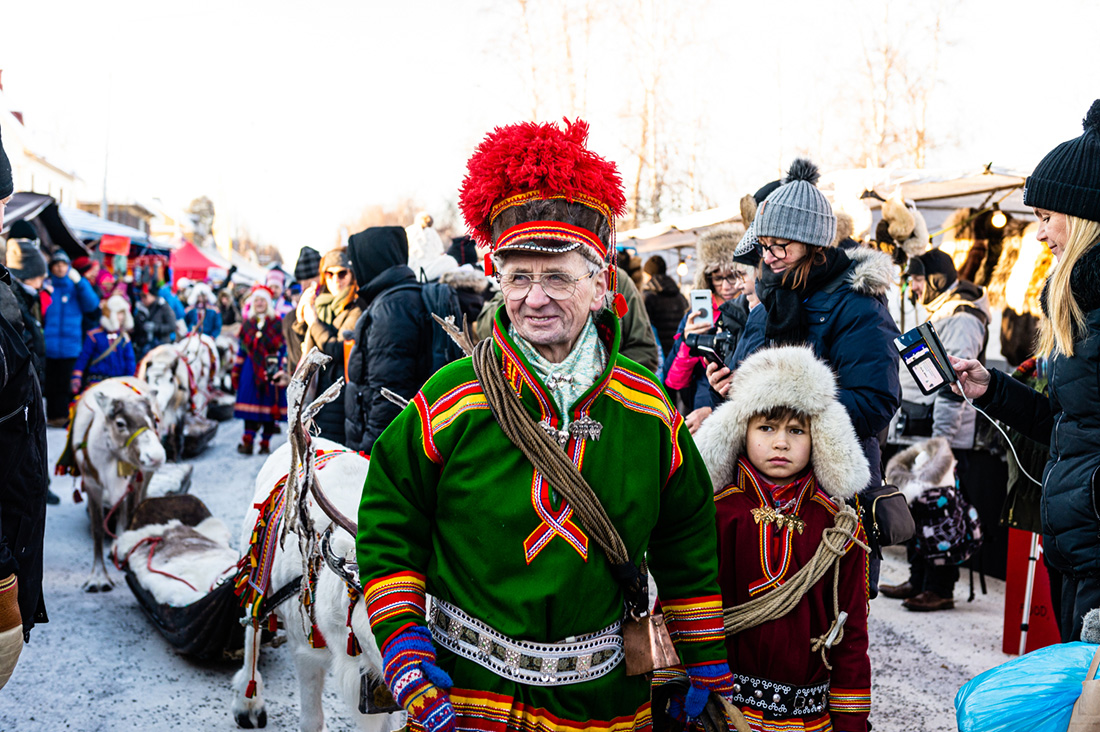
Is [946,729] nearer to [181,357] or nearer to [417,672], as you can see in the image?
[417,672]

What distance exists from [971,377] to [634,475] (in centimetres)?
142

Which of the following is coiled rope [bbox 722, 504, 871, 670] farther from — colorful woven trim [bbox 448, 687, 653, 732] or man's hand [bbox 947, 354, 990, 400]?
colorful woven trim [bbox 448, 687, 653, 732]

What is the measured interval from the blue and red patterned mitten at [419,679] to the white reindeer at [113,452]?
4605 mm

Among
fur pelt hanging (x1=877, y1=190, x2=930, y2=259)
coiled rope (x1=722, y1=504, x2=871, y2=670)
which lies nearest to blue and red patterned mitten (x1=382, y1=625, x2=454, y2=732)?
coiled rope (x1=722, y1=504, x2=871, y2=670)

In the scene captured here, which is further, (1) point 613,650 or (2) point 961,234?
(2) point 961,234

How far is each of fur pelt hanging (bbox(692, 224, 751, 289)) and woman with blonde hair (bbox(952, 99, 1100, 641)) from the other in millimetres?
2697

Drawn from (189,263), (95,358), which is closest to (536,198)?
(95,358)

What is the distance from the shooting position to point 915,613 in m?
5.36

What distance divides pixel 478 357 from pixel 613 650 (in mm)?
721

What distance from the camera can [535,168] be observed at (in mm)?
1815

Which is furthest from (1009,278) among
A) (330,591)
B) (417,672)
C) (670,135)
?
(670,135)

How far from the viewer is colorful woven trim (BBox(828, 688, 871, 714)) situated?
2.48 meters

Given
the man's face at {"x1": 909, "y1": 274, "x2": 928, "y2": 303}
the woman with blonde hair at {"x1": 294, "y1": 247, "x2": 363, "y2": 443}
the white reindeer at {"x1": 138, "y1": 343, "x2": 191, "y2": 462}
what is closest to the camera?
the woman with blonde hair at {"x1": 294, "y1": 247, "x2": 363, "y2": 443}

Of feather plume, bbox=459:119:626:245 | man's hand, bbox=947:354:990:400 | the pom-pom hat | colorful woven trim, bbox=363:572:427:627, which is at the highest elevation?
the pom-pom hat
